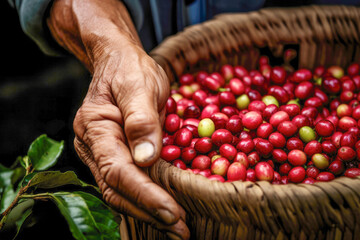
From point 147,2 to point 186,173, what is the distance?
1.48 metres

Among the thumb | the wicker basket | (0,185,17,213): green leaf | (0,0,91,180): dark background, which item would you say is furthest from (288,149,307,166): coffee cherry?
(0,0,91,180): dark background

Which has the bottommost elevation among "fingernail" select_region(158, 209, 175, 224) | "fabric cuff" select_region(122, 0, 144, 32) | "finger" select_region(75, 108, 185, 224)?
"fingernail" select_region(158, 209, 175, 224)

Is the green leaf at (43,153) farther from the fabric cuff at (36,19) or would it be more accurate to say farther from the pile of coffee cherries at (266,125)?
the fabric cuff at (36,19)

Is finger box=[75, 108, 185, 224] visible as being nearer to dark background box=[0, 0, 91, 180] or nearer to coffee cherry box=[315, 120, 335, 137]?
coffee cherry box=[315, 120, 335, 137]

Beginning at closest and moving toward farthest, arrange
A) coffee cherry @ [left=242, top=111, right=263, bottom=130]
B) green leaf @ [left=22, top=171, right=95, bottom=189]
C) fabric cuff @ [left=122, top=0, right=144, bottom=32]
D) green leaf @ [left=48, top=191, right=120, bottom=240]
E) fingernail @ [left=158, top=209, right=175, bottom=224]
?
1. fingernail @ [left=158, top=209, right=175, bottom=224]
2. green leaf @ [left=48, top=191, right=120, bottom=240]
3. green leaf @ [left=22, top=171, right=95, bottom=189]
4. coffee cherry @ [left=242, top=111, right=263, bottom=130]
5. fabric cuff @ [left=122, top=0, right=144, bottom=32]

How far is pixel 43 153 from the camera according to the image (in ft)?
4.97

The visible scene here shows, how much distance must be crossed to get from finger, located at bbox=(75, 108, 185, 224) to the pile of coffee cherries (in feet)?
1.09

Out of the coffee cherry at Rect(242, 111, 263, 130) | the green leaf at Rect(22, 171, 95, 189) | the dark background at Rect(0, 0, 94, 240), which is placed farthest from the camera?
the dark background at Rect(0, 0, 94, 240)

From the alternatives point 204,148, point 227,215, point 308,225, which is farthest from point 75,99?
point 308,225

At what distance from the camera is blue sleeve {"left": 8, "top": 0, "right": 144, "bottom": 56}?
1662mm

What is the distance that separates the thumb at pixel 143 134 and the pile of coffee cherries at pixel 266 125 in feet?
1.15

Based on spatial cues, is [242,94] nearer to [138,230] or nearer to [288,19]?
[288,19]

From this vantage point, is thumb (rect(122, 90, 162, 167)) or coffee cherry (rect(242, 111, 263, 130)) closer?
thumb (rect(122, 90, 162, 167))

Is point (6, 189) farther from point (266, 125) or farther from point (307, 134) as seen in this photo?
point (307, 134)
